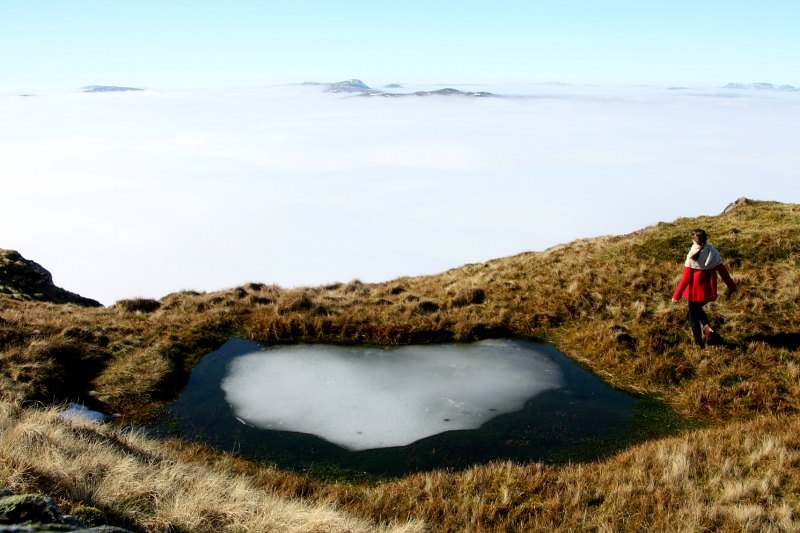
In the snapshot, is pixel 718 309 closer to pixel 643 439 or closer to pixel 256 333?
pixel 643 439

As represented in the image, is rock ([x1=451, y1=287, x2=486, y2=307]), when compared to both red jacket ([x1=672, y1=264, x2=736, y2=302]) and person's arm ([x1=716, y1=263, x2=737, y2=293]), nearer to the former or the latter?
red jacket ([x1=672, y1=264, x2=736, y2=302])

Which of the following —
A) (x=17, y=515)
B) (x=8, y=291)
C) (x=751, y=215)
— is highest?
(x=751, y=215)

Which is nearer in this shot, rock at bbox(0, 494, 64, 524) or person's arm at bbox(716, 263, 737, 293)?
rock at bbox(0, 494, 64, 524)

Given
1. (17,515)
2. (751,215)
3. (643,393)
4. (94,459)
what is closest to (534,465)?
(643,393)

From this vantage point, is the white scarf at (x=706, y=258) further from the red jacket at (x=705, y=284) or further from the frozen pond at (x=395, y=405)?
the frozen pond at (x=395, y=405)

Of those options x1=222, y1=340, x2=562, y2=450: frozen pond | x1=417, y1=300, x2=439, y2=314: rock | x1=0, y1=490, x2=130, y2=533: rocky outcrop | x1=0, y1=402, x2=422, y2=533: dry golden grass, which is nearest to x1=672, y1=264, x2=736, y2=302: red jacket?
x1=222, y1=340, x2=562, y2=450: frozen pond

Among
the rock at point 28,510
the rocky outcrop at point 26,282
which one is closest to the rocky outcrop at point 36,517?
the rock at point 28,510

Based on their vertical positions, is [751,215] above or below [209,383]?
above
